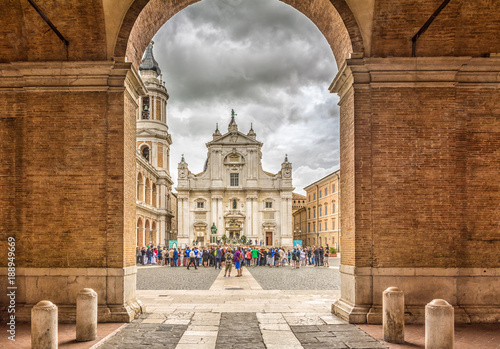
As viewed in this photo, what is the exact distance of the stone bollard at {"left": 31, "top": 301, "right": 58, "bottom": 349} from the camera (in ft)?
20.2

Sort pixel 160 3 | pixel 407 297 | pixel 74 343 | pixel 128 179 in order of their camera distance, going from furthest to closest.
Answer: pixel 160 3 < pixel 128 179 < pixel 407 297 < pixel 74 343

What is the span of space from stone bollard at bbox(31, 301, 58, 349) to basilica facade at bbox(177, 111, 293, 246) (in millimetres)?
55046

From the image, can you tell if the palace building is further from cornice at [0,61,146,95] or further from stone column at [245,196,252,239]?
cornice at [0,61,146,95]

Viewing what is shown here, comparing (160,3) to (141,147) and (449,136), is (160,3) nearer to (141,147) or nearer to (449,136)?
(449,136)

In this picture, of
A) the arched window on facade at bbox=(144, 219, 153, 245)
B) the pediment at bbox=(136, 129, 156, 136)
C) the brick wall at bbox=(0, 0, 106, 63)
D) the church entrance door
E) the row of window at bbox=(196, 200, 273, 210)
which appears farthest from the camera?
the row of window at bbox=(196, 200, 273, 210)

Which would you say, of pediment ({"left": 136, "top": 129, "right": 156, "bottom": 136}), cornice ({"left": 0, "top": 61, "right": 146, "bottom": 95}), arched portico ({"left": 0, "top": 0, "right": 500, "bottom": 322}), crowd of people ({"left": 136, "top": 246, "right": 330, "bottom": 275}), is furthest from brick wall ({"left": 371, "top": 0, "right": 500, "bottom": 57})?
pediment ({"left": 136, "top": 129, "right": 156, "bottom": 136})

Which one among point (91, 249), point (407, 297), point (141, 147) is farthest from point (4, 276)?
point (141, 147)

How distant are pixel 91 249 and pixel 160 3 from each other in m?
5.45

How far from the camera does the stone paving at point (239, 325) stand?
699 centimetres

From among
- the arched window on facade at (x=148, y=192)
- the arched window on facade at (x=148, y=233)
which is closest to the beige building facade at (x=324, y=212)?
the arched window on facade at (x=148, y=233)

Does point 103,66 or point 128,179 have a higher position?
point 103,66

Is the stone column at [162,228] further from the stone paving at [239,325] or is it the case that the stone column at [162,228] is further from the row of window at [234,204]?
the stone paving at [239,325]

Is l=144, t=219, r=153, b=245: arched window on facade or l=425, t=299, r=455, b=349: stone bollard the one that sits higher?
l=425, t=299, r=455, b=349: stone bollard

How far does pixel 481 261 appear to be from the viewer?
8914mm
